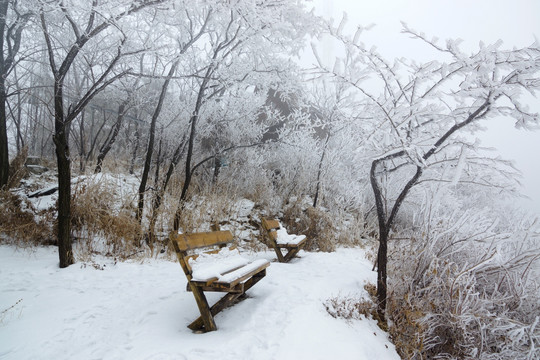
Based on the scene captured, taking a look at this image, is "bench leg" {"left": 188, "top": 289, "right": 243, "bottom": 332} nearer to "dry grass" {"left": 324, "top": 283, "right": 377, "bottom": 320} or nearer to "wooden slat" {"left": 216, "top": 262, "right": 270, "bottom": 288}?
"wooden slat" {"left": 216, "top": 262, "right": 270, "bottom": 288}

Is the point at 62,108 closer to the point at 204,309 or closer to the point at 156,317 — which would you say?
the point at 156,317

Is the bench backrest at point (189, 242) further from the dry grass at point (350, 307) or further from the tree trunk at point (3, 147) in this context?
the tree trunk at point (3, 147)

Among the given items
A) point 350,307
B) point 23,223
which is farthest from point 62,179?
point 350,307

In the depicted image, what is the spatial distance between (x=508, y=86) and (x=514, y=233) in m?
Answer: 1.90

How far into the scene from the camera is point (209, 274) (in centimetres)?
Answer: 275

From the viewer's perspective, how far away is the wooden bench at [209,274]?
2740 millimetres

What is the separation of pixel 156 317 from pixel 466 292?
3368 millimetres

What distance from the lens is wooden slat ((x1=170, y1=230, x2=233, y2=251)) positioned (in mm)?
2996

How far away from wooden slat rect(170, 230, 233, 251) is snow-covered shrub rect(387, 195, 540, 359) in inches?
87.0

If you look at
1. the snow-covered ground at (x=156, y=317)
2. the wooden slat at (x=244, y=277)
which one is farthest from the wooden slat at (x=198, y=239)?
the snow-covered ground at (x=156, y=317)

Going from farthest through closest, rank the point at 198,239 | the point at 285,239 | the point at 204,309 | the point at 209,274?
the point at 285,239 → the point at 198,239 → the point at 204,309 → the point at 209,274

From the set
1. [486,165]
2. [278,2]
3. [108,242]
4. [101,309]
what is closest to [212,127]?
[108,242]

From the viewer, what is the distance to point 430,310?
3.30m

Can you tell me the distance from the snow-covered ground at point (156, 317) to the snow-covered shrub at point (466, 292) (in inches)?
19.1
